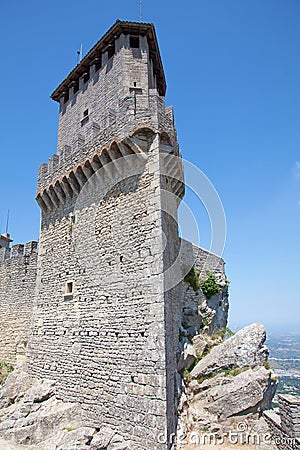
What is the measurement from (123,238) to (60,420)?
5.47 meters

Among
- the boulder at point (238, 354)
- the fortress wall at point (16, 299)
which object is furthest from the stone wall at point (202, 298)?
the fortress wall at point (16, 299)

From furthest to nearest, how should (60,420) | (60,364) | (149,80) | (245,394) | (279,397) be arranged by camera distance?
(149,80), (60,364), (245,394), (60,420), (279,397)

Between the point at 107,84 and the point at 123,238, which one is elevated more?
the point at 107,84

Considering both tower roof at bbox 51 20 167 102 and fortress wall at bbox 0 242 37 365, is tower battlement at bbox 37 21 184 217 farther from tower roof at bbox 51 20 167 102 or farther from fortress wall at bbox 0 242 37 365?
fortress wall at bbox 0 242 37 365

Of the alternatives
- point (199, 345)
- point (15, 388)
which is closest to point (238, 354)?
point (199, 345)

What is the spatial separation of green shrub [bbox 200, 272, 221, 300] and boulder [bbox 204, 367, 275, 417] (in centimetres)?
408

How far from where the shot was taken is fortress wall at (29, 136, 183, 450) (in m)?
7.57

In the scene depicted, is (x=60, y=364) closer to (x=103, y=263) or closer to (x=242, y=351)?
(x=103, y=263)

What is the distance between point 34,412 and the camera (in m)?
9.15

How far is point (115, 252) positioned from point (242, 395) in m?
5.80

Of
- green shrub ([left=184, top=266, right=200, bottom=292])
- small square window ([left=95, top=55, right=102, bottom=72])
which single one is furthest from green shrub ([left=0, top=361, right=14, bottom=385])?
small square window ([left=95, top=55, right=102, bottom=72])

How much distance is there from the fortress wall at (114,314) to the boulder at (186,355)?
130cm

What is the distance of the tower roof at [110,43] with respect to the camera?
1214 cm

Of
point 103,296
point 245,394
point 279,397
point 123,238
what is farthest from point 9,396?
point 279,397
